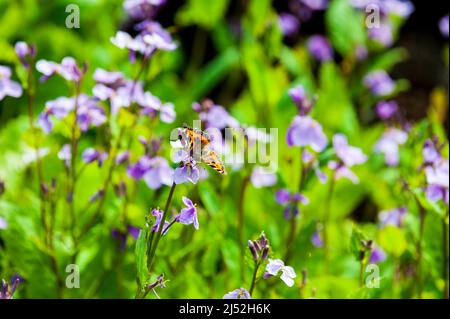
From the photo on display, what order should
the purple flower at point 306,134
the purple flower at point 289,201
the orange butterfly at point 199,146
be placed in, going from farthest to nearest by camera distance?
the purple flower at point 289,201, the purple flower at point 306,134, the orange butterfly at point 199,146

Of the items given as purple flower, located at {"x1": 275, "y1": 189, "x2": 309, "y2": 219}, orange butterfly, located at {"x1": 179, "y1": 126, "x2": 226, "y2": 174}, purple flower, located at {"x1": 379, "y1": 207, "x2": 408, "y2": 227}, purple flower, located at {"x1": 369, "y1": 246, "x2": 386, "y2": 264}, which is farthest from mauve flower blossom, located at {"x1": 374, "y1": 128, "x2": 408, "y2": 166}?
orange butterfly, located at {"x1": 179, "y1": 126, "x2": 226, "y2": 174}

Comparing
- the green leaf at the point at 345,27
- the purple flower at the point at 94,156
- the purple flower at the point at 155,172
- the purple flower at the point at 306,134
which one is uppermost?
the green leaf at the point at 345,27

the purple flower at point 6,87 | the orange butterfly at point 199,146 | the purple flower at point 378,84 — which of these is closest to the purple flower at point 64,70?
the purple flower at point 6,87

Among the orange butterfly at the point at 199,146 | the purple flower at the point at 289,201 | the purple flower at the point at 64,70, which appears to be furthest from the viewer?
the purple flower at the point at 289,201

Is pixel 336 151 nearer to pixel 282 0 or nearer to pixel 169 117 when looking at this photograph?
pixel 169 117

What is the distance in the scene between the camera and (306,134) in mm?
1637

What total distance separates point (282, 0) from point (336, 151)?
221cm

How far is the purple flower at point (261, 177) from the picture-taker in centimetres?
179

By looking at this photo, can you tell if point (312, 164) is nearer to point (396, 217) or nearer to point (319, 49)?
point (396, 217)

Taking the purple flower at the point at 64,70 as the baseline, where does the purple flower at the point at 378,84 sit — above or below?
above

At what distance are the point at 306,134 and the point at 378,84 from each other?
120 centimetres

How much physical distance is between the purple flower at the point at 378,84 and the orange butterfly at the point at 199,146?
1.66 m

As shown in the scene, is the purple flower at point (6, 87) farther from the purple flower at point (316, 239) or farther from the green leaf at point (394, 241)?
the green leaf at point (394, 241)
